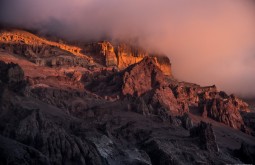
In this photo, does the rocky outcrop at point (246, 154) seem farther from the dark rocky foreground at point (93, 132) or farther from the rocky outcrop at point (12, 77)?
the rocky outcrop at point (12, 77)

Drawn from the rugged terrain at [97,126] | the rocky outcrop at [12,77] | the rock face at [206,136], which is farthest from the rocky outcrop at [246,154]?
the rocky outcrop at [12,77]

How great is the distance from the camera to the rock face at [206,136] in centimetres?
13812

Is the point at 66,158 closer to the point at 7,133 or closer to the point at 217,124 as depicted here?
the point at 7,133

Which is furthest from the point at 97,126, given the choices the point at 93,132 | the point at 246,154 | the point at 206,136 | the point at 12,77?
the point at 246,154

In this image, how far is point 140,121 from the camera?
14825 cm

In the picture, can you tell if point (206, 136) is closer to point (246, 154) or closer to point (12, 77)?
point (246, 154)

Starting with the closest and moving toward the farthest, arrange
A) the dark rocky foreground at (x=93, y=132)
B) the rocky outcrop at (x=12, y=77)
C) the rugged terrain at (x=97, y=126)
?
the dark rocky foreground at (x=93, y=132) < the rugged terrain at (x=97, y=126) < the rocky outcrop at (x=12, y=77)

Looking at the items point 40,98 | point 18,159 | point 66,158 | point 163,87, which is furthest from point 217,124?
point 18,159

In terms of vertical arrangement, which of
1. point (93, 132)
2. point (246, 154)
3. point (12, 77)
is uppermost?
point (12, 77)

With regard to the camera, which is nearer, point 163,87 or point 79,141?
point 79,141

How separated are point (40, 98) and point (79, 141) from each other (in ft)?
127

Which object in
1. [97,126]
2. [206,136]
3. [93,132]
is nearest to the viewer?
[93,132]

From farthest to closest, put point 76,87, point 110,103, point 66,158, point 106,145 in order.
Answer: point 76,87 < point 110,103 < point 106,145 < point 66,158

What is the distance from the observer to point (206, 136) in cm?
14025
